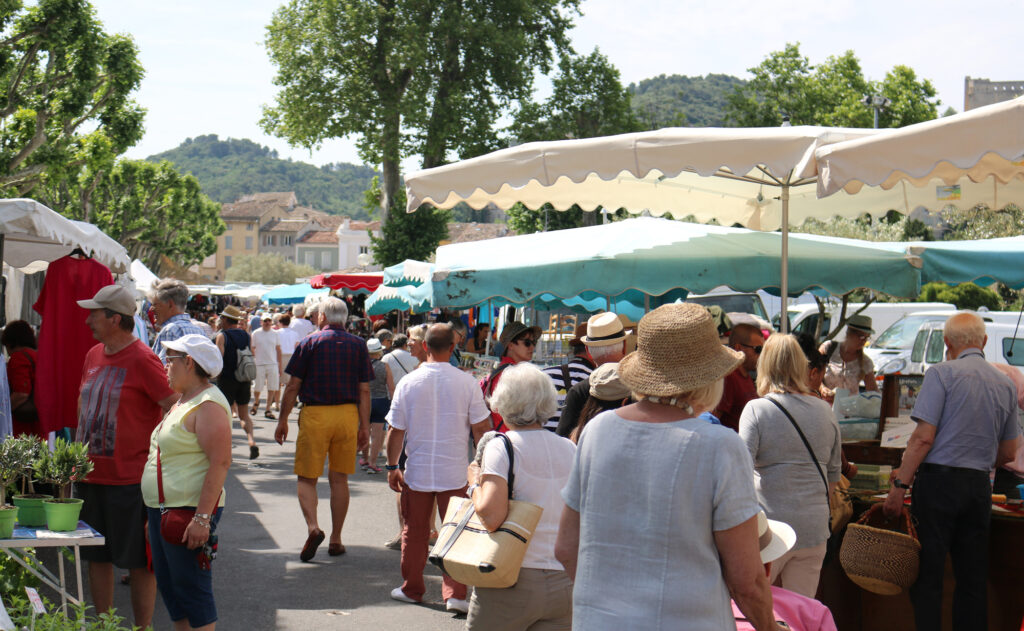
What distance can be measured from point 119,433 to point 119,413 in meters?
0.11

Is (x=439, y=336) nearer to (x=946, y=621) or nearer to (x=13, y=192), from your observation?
(x=946, y=621)

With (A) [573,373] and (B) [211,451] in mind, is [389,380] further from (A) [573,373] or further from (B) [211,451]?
(B) [211,451]

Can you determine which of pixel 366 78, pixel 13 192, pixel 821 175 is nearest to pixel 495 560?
pixel 821 175

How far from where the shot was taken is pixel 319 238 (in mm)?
133875

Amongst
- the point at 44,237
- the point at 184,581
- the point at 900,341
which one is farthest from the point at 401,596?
the point at 900,341

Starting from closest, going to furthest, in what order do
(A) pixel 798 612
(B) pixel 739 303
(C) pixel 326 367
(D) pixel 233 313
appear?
(A) pixel 798 612 → (C) pixel 326 367 → (D) pixel 233 313 → (B) pixel 739 303

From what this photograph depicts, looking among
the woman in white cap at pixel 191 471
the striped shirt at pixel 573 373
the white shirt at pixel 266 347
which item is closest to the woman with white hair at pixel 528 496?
the woman in white cap at pixel 191 471

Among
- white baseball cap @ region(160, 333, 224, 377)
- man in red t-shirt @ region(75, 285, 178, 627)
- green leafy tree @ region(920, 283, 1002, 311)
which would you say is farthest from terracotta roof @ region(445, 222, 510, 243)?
white baseball cap @ region(160, 333, 224, 377)

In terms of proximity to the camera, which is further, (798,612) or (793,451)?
(793,451)

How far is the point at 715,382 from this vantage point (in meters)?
2.60

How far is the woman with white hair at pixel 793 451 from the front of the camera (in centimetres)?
439

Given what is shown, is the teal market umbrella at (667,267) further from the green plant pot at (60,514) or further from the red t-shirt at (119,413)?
the green plant pot at (60,514)

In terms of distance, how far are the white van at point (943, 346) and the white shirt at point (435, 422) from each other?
38.1ft

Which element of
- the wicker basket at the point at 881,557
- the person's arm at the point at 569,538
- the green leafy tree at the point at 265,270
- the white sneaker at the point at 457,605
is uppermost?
the green leafy tree at the point at 265,270
